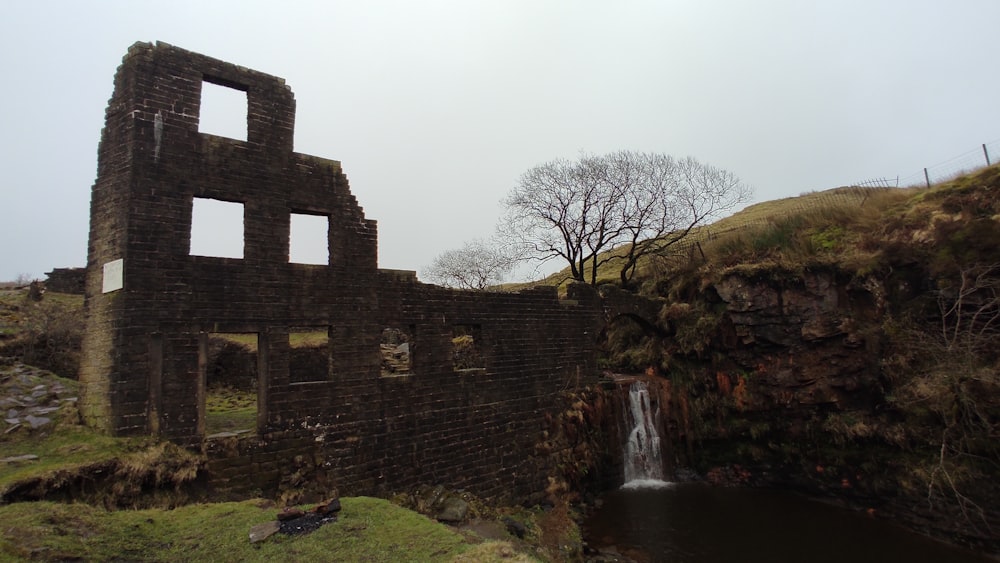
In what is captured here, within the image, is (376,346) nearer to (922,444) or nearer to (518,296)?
(518,296)

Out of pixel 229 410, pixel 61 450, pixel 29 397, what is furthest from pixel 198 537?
pixel 229 410

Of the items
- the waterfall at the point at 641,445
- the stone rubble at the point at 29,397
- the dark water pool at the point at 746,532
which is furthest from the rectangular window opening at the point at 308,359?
the waterfall at the point at 641,445

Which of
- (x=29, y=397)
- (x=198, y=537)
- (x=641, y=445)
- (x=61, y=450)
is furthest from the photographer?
(x=641, y=445)

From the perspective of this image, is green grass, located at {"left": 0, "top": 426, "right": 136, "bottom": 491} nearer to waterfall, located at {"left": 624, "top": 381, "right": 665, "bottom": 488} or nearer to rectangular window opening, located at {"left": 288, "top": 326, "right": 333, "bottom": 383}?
rectangular window opening, located at {"left": 288, "top": 326, "right": 333, "bottom": 383}

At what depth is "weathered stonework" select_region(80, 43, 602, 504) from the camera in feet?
27.1

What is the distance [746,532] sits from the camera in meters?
11.7

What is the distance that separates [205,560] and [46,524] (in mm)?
1730

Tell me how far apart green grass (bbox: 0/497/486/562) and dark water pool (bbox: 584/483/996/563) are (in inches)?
244

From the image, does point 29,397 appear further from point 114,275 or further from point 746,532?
point 746,532

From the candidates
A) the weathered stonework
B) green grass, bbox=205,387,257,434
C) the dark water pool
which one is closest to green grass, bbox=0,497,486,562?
the weathered stonework

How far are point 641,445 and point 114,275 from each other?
544 inches

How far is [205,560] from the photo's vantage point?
18.6 ft

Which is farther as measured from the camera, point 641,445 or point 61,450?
point 641,445

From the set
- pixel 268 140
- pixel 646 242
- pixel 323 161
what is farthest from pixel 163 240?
pixel 646 242
